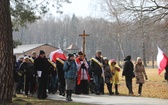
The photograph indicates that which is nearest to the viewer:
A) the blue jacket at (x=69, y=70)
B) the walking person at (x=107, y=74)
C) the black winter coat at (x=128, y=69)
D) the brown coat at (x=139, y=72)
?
the blue jacket at (x=69, y=70)

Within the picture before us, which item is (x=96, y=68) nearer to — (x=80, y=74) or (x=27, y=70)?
(x=80, y=74)

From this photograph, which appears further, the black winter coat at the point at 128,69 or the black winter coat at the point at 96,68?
the black winter coat at the point at 128,69

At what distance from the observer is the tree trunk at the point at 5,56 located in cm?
1022

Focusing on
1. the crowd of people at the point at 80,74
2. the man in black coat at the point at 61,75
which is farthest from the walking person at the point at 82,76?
the man in black coat at the point at 61,75

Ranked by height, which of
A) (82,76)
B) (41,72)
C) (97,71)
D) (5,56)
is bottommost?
(82,76)

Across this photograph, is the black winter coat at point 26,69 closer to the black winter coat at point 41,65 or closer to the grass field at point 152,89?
the black winter coat at point 41,65

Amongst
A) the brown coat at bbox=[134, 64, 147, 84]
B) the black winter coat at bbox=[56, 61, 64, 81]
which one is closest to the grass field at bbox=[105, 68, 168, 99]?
the brown coat at bbox=[134, 64, 147, 84]

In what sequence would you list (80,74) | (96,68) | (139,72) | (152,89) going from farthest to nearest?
(152,89) < (139,72) < (96,68) < (80,74)

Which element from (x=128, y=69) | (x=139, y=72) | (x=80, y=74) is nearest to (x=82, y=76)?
(x=80, y=74)

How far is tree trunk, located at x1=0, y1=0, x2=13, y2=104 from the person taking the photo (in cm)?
1022

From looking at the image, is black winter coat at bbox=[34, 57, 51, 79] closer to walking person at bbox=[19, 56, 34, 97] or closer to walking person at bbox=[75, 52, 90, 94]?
walking person at bbox=[19, 56, 34, 97]

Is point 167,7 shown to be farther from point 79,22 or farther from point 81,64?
point 79,22

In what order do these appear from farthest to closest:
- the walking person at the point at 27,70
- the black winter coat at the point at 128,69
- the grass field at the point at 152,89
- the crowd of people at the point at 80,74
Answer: the grass field at the point at 152,89
the black winter coat at the point at 128,69
the walking person at the point at 27,70
the crowd of people at the point at 80,74

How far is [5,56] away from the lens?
10352mm
